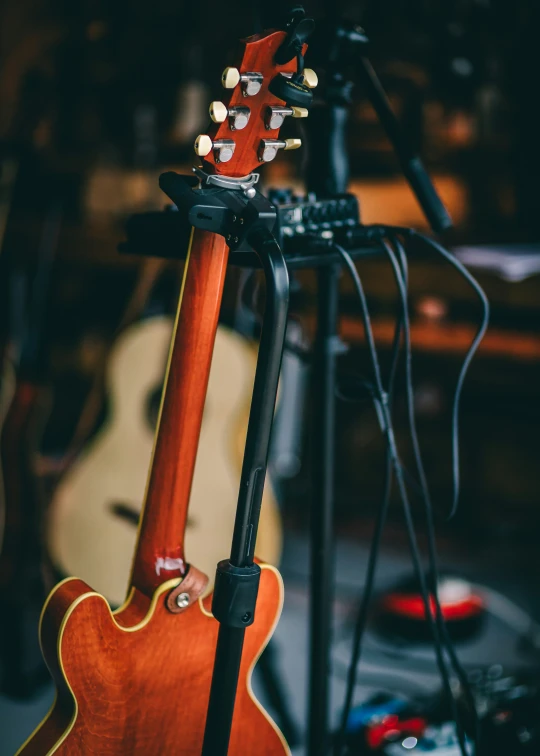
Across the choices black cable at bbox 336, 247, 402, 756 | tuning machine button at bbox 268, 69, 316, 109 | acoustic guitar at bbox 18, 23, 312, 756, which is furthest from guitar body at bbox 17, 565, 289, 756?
tuning machine button at bbox 268, 69, 316, 109

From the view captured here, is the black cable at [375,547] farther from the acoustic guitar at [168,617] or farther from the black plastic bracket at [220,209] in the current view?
the black plastic bracket at [220,209]

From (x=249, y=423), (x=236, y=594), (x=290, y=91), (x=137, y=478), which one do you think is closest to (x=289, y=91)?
(x=290, y=91)

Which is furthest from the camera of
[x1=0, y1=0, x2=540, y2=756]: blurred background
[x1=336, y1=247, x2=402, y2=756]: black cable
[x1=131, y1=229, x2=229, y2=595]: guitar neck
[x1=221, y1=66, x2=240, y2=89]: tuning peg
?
[x1=0, y1=0, x2=540, y2=756]: blurred background

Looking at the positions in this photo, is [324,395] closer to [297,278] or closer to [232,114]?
[232,114]

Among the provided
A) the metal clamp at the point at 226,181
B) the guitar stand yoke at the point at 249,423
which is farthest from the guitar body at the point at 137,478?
the metal clamp at the point at 226,181

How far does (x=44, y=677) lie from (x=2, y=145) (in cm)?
131

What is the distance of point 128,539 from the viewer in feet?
4.43

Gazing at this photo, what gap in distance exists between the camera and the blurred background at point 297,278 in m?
1.50

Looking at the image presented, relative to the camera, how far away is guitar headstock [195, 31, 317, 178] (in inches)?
27.0

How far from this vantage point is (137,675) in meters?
0.80

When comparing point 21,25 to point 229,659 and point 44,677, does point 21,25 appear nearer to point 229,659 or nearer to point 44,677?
point 44,677

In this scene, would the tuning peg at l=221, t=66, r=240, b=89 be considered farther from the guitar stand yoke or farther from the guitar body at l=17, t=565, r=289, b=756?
the guitar body at l=17, t=565, r=289, b=756

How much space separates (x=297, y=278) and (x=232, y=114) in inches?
41.2

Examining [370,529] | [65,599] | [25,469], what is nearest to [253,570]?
[65,599]
